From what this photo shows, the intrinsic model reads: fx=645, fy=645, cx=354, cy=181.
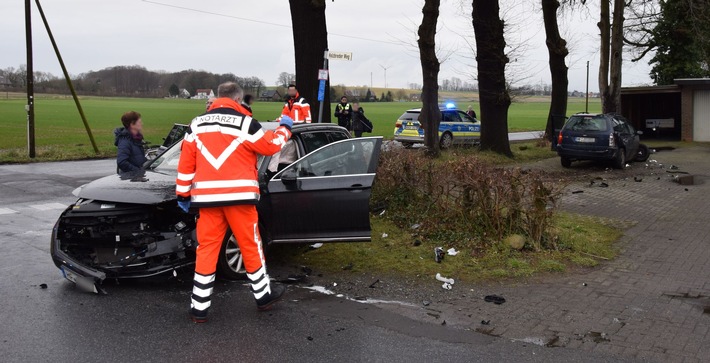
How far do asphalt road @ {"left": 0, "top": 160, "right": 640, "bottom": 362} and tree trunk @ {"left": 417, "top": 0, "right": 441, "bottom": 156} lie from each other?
12.7m

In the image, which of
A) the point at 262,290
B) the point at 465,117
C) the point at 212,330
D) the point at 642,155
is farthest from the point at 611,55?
the point at 212,330

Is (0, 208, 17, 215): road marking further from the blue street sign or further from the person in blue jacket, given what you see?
the blue street sign

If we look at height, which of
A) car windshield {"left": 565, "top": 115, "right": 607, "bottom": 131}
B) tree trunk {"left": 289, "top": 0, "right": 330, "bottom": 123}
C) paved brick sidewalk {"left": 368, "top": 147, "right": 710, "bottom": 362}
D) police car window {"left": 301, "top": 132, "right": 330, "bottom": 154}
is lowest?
paved brick sidewalk {"left": 368, "top": 147, "right": 710, "bottom": 362}

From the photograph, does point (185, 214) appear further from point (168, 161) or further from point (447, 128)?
point (447, 128)

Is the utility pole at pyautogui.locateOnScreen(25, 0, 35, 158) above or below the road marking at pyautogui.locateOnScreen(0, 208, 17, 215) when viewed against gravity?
above

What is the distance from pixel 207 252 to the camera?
5430 millimetres

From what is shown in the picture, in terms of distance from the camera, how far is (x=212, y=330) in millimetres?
5227

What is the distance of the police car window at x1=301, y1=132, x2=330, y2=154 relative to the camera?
757cm

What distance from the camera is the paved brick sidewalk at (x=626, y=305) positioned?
16.8 ft

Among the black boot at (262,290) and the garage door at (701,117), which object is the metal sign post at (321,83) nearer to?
the black boot at (262,290)

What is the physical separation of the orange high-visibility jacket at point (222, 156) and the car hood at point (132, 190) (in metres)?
0.71

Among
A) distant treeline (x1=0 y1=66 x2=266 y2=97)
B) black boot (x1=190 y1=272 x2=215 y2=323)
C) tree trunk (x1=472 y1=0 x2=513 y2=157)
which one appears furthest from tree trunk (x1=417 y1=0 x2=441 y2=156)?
distant treeline (x1=0 y1=66 x2=266 y2=97)

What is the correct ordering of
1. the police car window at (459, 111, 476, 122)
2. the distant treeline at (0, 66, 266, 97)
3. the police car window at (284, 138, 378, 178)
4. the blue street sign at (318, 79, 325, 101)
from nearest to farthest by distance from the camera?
1. the police car window at (284, 138, 378, 178)
2. the blue street sign at (318, 79, 325, 101)
3. the police car window at (459, 111, 476, 122)
4. the distant treeline at (0, 66, 266, 97)

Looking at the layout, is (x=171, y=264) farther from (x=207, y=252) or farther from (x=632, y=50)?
(x=632, y=50)
